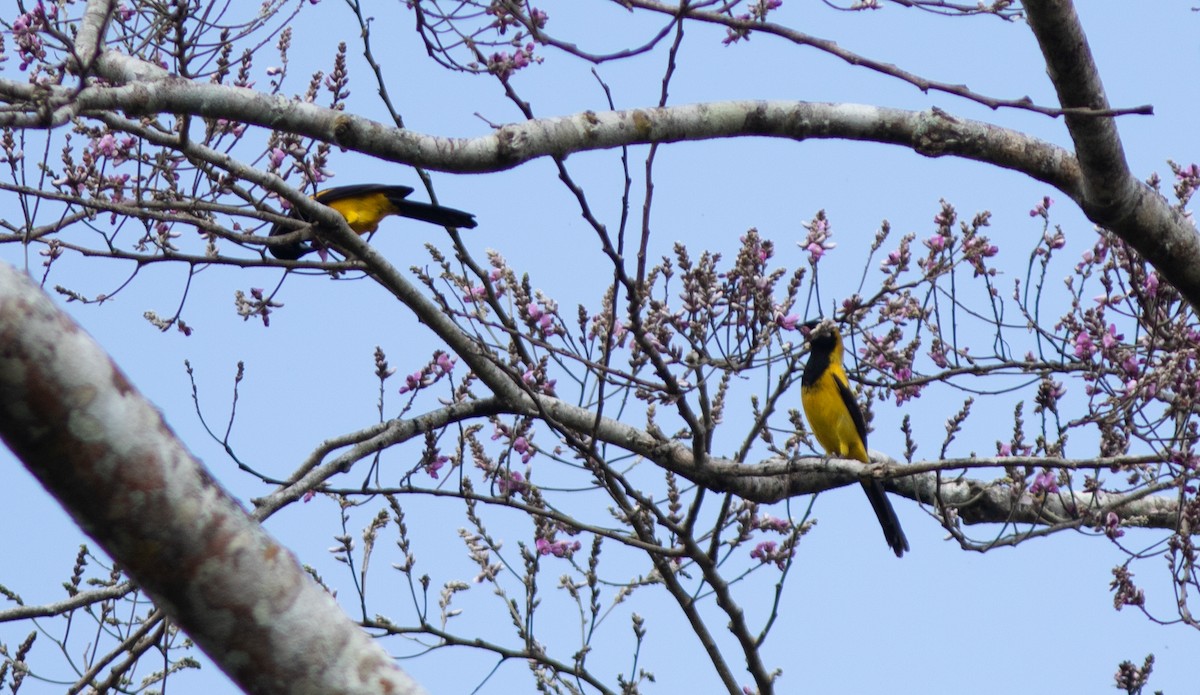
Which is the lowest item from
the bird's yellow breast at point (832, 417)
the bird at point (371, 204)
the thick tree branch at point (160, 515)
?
the thick tree branch at point (160, 515)

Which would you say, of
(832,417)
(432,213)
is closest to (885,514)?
(832,417)

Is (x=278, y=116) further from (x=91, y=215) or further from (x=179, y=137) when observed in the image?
(x=91, y=215)

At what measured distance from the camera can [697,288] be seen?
11.9 feet

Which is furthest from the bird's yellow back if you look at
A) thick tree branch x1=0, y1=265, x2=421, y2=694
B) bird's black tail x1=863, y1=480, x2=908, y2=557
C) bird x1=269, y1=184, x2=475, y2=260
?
thick tree branch x1=0, y1=265, x2=421, y2=694

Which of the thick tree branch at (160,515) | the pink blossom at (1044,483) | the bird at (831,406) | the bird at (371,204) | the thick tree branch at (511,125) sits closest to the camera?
the thick tree branch at (160,515)

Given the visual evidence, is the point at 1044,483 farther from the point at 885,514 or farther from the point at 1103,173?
the point at 885,514

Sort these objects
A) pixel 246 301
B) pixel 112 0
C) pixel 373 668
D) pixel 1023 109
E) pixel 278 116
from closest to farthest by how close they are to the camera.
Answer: pixel 373 668 < pixel 112 0 < pixel 1023 109 < pixel 278 116 < pixel 246 301

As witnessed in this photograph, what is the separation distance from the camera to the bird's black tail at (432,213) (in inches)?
209

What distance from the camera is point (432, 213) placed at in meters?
5.82

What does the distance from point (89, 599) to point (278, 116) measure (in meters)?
2.17

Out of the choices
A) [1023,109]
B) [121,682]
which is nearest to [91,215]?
[121,682]

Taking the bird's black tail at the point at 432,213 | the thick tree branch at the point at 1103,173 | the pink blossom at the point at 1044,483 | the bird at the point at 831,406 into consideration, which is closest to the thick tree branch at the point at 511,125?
the thick tree branch at the point at 1103,173

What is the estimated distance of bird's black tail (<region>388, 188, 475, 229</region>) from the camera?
532 centimetres

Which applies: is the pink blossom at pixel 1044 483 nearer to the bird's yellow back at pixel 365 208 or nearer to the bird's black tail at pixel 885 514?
the bird's black tail at pixel 885 514
